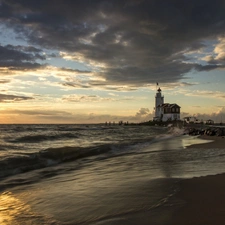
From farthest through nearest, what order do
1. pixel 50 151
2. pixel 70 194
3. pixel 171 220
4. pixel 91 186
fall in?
pixel 50 151
pixel 91 186
pixel 70 194
pixel 171 220

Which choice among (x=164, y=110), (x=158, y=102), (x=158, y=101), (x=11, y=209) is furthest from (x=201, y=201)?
(x=158, y=102)

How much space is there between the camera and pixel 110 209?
4.82 m

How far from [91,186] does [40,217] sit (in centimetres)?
231

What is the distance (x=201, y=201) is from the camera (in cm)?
492

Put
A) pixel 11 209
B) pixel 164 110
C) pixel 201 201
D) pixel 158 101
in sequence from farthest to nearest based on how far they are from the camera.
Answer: pixel 158 101 < pixel 164 110 < pixel 11 209 < pixel 201 201

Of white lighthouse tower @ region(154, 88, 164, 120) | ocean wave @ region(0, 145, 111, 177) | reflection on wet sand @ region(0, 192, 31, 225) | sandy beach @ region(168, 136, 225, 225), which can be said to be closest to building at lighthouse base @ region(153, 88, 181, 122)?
Answer: white lighthouse tower @ region(154, 88, 164, 120)

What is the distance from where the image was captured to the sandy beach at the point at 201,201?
3982mm

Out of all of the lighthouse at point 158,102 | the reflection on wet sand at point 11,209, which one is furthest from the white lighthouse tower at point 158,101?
the reflection on wet sand at point 11,209

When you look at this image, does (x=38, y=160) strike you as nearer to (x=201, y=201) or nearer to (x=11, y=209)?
(x=11, y=209)

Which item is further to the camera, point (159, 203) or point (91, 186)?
point (91, 186)

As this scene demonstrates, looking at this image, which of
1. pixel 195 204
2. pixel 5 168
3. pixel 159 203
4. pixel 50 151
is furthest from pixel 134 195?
pixel 50 151

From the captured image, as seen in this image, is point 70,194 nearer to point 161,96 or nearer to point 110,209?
point 110,209

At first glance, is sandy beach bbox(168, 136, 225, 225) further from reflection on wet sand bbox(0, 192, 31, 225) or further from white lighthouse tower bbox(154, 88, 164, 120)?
white lighthouse tower bbox(154, 88, 164, 120)

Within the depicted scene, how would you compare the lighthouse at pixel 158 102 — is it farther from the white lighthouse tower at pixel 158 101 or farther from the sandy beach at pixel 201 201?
the sandy beach at pixel 201 201
